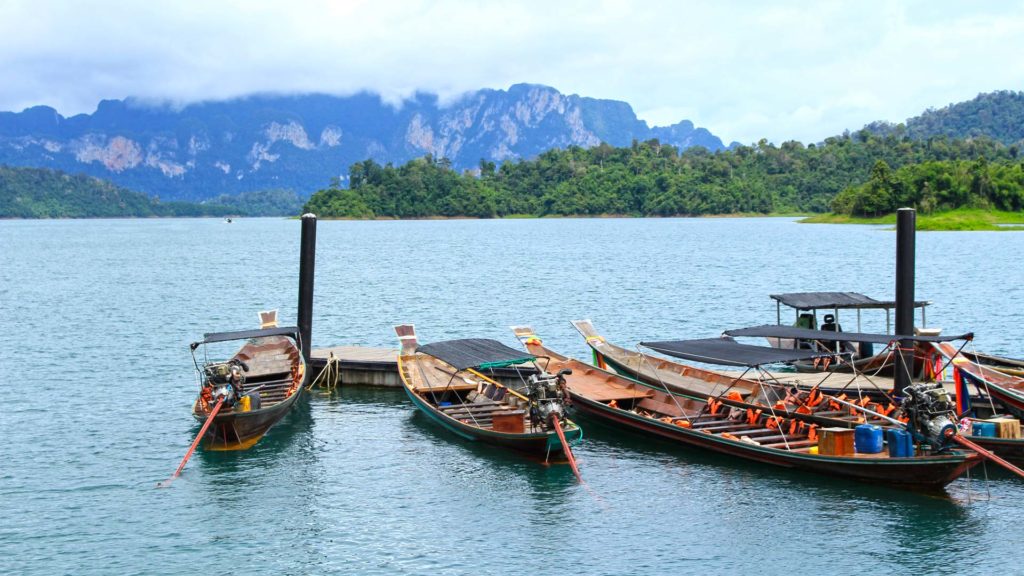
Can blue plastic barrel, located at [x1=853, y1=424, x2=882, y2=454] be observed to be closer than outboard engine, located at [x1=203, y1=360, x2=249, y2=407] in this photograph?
Yes

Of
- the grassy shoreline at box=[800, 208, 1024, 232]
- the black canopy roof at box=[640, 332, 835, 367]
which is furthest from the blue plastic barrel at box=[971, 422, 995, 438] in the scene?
the grassy shoreline at box=[800, 208, 1024, 232]

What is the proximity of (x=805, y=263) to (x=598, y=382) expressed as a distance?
6479 centimetres

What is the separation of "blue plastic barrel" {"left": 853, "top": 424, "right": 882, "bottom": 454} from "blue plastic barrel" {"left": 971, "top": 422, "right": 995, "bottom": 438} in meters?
2.53

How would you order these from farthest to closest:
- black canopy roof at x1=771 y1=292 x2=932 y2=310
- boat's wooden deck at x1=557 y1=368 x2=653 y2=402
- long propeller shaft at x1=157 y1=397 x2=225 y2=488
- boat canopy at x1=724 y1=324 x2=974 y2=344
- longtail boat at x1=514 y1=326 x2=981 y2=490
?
black canopy roof at x1=771 y1=292 x2=932 y2=310, boat's wooden deck at x1=557 y1=368 x2=653 y2=402, boat canopy at x1=724 y1=324 x2=974 y2=344, long propeller shaft at x1=157 y1=397 x2=225 y2=488, longtail boat at x1=514 y1=326 x2=981 y2=490

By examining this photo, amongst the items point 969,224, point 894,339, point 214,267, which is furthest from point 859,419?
point 969,224

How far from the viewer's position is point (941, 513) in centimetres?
1933

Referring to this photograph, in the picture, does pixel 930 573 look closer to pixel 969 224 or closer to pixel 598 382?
pixel 598 382

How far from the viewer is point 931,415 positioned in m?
19.3

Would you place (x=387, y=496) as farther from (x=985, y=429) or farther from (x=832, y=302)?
(x=832, y=302)

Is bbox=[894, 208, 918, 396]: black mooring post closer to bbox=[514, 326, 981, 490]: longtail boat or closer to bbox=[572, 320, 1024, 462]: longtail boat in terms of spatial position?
bbox=[572, 320, 1024, 462]: longtail boat

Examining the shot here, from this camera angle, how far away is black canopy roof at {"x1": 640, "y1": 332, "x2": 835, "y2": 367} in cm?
2362

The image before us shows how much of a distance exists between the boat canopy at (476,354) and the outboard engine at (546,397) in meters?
2.84

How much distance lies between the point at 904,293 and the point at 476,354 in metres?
10.8

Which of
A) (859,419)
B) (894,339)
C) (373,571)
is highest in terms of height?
(894,339)
